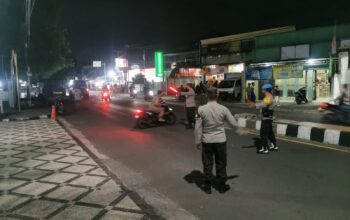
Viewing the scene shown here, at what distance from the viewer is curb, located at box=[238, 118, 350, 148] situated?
948 centimetres

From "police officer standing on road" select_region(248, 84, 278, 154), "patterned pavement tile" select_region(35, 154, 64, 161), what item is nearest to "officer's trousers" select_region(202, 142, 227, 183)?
"police officer standing on road" select_region(248, 84, 278, 154)

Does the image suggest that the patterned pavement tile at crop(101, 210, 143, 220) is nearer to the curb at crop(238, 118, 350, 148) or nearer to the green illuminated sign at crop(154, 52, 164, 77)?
the curb at crop(238, 118, 350, 148)

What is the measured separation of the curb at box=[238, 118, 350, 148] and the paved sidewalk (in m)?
6.71

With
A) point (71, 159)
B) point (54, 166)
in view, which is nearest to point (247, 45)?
point (71, 159)

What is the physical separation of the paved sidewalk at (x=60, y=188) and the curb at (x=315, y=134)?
671cm

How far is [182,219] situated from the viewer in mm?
4648

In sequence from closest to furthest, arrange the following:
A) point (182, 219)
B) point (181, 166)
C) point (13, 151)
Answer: point (182, 219) < point (181, 166) < point (13, 151)

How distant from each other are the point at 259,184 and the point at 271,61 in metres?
24.1

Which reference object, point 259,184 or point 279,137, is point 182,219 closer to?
point 259,184

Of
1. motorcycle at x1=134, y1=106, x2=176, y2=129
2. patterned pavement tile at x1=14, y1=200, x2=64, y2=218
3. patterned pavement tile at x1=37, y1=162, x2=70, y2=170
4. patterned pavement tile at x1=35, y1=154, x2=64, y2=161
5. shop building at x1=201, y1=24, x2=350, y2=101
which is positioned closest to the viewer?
patterned pavement tile at x1=14, y1=200, x2=64, y2=218

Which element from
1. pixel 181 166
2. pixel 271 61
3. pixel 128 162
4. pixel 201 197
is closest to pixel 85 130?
pixel 128 162

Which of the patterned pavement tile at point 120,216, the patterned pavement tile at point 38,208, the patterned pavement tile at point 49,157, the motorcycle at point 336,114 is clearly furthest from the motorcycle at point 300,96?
the patterned pavement tile at point 38,208

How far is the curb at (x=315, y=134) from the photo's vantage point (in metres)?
9.48

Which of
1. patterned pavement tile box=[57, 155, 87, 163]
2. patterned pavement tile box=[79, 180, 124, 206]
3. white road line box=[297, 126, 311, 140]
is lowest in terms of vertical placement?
patterned pavement tile box=[79, 180, 124, 206]
